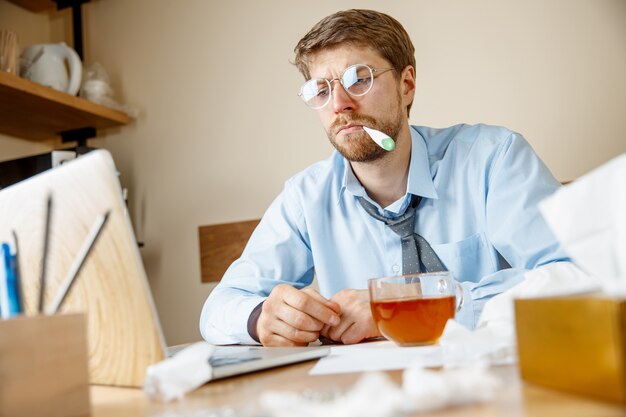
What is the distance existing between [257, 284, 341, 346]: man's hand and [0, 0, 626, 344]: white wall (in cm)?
114

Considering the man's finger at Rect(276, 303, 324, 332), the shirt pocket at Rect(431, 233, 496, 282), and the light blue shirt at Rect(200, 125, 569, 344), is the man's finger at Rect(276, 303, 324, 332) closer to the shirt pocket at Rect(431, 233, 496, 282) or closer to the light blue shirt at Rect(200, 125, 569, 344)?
the light blue shirt at Rect(200, 125, 569, 344)

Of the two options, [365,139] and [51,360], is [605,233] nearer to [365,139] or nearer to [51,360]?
[51,360]

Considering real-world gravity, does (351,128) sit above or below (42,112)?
below

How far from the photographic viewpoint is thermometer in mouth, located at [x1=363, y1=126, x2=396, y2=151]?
1.43 metres

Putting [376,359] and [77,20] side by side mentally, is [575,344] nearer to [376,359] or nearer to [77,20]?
[376,359]

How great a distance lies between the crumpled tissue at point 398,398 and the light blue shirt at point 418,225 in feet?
2.29

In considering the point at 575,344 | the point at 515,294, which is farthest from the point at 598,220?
the point at 515,294

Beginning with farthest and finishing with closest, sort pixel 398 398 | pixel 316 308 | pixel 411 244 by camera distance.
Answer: pixel 411 244 → pixel 316 308 → pixel 398 398

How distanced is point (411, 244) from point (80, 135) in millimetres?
1729

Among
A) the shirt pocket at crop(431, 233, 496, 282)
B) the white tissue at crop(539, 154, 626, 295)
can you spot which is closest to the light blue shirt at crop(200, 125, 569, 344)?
the shirt pocket at crop(431, 233, 496, 282)

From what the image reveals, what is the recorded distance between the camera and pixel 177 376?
58 centimetres

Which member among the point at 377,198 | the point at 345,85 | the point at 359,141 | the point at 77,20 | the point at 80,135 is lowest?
the point at 377,198

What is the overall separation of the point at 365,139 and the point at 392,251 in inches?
11.0

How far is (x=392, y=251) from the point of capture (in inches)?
57.7
